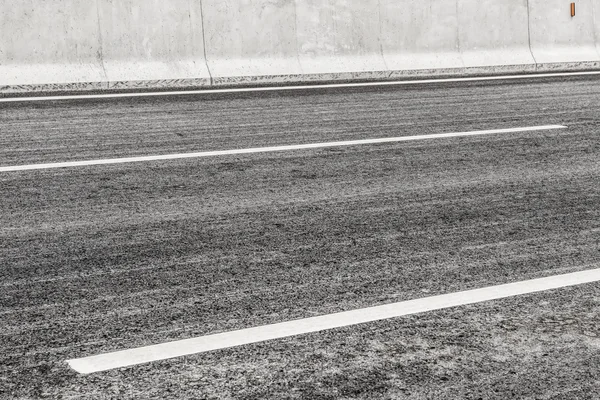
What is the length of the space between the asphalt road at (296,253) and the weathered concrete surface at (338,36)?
12.1 ft

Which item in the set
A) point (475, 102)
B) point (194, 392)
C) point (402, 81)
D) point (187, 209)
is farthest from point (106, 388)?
point (402, 81)

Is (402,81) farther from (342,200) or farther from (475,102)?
(342,200)

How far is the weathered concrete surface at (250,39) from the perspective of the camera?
12.1 m

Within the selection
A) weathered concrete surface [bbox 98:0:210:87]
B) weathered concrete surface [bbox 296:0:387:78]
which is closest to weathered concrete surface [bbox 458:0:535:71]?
weathered concrete surface [bbox 296:0:387:78]

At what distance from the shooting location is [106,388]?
3.36 m

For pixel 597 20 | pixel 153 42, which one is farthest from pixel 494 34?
pixel 153 42

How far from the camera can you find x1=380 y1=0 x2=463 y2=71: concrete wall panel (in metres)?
13.3

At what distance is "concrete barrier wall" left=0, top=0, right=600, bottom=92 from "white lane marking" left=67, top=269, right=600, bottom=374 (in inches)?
302

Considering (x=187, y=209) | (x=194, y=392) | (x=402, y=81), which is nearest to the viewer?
(x=194, y=392)

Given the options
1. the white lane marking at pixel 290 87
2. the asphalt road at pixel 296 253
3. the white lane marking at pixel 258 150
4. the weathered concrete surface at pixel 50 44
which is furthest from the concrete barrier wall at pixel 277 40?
the white lane marking at pixel 258 150

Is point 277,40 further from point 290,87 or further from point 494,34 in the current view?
point 494,34

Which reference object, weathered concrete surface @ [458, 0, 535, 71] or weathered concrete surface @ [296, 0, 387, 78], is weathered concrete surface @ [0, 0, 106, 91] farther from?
weathered concrete surface @ [458, 0, 535, 71]

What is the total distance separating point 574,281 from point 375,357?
54.8 inches

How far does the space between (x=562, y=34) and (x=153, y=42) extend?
6.35 meters
